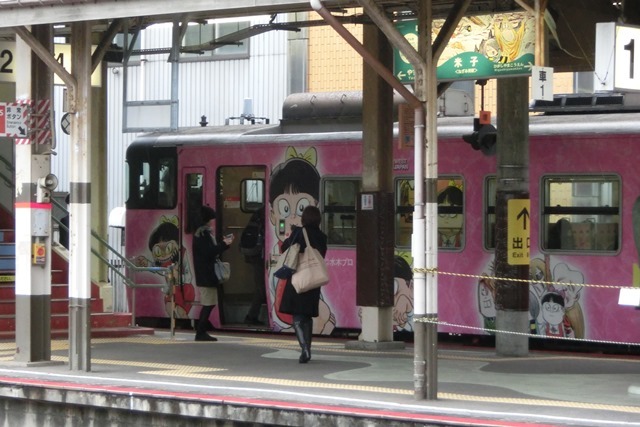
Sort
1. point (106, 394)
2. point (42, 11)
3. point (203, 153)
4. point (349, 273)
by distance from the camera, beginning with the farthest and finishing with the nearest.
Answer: point (203, 153), point (349, 273), point (42, 11), point (106, 394)

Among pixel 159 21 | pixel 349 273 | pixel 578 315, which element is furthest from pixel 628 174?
pixel 159 21

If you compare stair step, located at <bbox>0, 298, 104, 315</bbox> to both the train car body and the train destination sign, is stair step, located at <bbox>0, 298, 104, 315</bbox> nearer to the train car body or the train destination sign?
the train car body

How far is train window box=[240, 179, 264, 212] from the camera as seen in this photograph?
2066 centimetres

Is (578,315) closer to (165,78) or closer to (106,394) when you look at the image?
(106,394)

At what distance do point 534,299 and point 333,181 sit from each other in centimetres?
346

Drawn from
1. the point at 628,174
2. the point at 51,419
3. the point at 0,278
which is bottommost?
the point at 51,419

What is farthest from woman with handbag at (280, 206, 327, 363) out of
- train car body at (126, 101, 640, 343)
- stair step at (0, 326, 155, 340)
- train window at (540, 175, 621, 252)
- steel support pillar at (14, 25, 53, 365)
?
train window at (540, 175, 621, 252)

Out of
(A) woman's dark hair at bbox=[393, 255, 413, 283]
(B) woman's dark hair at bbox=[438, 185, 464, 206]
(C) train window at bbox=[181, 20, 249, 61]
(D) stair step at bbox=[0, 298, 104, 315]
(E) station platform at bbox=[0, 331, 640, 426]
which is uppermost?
(C) train window at bbox=[181, 20, 249, 61]

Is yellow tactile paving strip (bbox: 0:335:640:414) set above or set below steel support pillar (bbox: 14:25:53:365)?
below

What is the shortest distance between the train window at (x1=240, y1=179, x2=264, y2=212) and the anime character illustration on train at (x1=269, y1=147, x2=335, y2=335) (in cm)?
32

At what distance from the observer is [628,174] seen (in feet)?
57.2

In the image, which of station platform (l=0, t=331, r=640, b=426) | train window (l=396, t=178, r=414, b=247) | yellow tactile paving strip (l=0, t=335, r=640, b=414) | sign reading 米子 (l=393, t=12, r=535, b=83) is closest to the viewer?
station platform (l=0, t=331, r=640, b=426)

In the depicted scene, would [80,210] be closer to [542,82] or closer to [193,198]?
[542,82]

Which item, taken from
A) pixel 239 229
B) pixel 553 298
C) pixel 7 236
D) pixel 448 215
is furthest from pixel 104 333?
pixel 553 298
